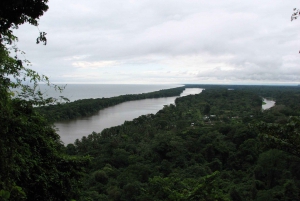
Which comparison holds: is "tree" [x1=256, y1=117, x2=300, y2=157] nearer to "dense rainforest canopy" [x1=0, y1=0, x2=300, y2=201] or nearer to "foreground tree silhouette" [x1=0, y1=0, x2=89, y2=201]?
"dense rainforest canopy" [x1=0, y1=0, x2=300, y2=201]

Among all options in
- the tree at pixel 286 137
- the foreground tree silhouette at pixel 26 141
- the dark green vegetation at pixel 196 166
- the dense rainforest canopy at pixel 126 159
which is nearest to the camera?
the foreground tree silhouette at pixel 26 141

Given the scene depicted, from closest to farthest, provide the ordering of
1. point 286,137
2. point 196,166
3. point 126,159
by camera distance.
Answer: point 286,137 → point 196,166 → point 126,159

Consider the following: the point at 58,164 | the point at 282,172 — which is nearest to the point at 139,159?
the point at 282,172

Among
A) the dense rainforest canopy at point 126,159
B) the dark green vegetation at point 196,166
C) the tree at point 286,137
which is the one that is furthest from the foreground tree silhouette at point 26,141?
the tree at point 286,137

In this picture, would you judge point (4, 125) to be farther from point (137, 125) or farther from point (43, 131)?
point (137, 125)

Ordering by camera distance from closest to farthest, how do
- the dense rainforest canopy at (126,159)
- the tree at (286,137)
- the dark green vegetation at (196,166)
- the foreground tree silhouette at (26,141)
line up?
the foreground tree silhouette at (26,141) < the dense rainforest canopy at (126,159) < the tree at (286,137) < the dark green vegetation at (196,166)

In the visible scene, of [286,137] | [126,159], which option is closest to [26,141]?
[286,137]

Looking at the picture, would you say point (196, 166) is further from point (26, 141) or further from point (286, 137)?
point (26, 141)

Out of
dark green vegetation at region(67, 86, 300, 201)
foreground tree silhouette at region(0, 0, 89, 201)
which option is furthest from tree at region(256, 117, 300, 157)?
foreground tree silhouette at region(0, 0, 89, 201)

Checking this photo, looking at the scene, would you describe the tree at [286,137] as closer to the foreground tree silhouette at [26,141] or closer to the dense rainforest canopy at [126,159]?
the dense rainforest canopy at [126,159]
